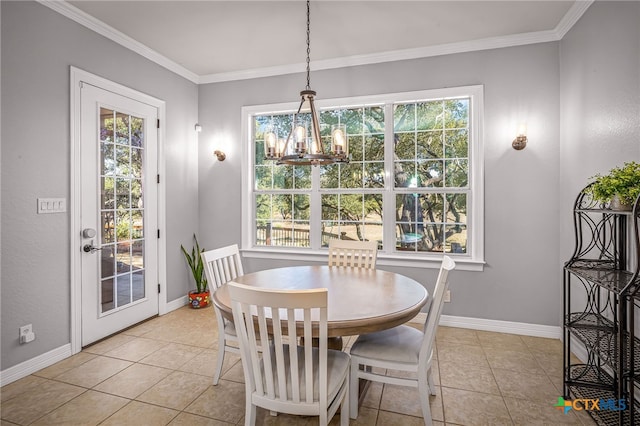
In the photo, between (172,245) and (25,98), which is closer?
(25,98)

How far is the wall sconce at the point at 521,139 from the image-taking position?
3.22 m

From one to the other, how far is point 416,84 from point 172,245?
325 centimetres

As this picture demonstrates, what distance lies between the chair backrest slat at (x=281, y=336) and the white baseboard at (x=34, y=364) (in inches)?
78.6

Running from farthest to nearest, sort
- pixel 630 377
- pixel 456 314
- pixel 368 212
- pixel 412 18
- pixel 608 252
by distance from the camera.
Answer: pixel 368 212
pixel 456 314
pixel 412 18
pixel 608 252
pixel 630 377

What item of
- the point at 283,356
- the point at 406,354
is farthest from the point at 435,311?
the point at 283,356

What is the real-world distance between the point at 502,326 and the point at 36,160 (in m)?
4.28

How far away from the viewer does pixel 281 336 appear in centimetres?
153

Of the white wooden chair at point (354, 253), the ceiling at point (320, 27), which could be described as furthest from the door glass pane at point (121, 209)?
the white wooden chair at point (354, 253)

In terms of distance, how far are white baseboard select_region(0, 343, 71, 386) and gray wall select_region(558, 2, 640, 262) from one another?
4340mm

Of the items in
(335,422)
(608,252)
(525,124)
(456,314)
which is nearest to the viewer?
(335,422)

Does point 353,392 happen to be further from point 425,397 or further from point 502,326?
point 502,326

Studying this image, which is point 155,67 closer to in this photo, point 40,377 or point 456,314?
point 40,377

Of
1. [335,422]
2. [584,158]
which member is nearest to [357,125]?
[584,158]

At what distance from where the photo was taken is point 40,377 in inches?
99.7
